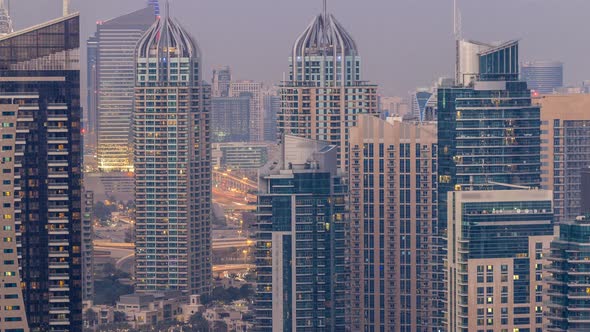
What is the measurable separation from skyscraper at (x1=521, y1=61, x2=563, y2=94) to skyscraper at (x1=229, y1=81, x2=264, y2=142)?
23.0 meters

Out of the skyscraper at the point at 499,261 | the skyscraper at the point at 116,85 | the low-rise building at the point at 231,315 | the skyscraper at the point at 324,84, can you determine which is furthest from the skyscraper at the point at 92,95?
the skyscraper at the point at 499,261

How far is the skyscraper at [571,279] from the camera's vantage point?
138 ft

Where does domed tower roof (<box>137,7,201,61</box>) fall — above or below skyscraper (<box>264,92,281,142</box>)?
above

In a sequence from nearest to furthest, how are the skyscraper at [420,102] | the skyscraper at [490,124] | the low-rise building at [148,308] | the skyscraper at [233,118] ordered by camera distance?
1. the skyscraper at [490,124]
2. the skyscraper at [420,102]
3. the low-rise building at [148,308]
4. the skyscraper at [233,118]

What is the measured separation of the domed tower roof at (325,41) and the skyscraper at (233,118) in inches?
701

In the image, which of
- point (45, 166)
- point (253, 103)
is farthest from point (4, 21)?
point (253, 103)

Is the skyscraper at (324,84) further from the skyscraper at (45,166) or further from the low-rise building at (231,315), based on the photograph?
the skyscraper at (45,166)

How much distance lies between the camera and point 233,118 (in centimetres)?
9744

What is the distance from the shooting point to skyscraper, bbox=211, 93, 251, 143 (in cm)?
9219

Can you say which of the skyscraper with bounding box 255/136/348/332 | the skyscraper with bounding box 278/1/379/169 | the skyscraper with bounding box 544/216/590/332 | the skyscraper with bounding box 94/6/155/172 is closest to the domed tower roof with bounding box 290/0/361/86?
the skyscraper with bounding box 278/1/379/169

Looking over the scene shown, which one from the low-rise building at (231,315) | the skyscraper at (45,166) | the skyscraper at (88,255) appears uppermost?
the skyscraper at (45,166)

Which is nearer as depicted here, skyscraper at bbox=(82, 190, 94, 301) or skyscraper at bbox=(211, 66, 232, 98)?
skyscraper at bbox=(82, 190, 94, 301)

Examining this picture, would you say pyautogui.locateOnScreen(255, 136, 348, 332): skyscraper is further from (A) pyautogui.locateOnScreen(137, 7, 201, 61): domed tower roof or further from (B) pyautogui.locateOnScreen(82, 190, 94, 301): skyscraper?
(A) pyautogui.locateOnScreen(137, 7, 201, 61): domed tower roof

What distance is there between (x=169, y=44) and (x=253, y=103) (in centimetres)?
1508
